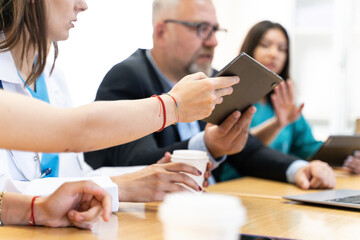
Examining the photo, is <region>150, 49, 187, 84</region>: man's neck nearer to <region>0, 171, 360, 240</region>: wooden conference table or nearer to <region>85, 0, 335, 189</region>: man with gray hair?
<region>85, 0, 335, 189</region>: man with gray hair

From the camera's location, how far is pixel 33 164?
3.89 feet

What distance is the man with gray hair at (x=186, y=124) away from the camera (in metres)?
1.46

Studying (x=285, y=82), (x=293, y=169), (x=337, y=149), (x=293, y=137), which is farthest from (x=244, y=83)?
(x=293, y=137)

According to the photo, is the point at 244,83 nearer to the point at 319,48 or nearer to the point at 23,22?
the point at 23,22

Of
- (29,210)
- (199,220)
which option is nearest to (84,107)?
(29,210)

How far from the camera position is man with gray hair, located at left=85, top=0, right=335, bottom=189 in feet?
4.81

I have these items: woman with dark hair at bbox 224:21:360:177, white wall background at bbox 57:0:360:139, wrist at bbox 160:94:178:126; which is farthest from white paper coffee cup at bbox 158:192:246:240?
white wall background at bbox 57:0:360:139

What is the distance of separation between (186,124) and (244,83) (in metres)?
0.76

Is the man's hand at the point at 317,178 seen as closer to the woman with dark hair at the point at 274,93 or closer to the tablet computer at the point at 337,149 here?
the tablet computer at the point at 337,149

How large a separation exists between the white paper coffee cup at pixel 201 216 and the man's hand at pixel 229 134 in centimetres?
96

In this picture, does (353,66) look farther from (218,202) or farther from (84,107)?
(218,202)

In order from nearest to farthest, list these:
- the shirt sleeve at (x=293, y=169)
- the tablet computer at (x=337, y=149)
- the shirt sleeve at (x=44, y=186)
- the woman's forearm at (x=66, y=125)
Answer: the woman's forearm at (x=66, y=125) → the shirt sleeve at (x=44, y=186) → the shirt sleeve at (x=293, y=169) → the tablet computer at (x=337, y=149)

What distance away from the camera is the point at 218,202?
33cm

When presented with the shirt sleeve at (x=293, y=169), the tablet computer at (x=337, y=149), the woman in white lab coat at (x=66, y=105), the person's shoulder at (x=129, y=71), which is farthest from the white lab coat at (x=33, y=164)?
the tablet computer at (x=337, y=149)
